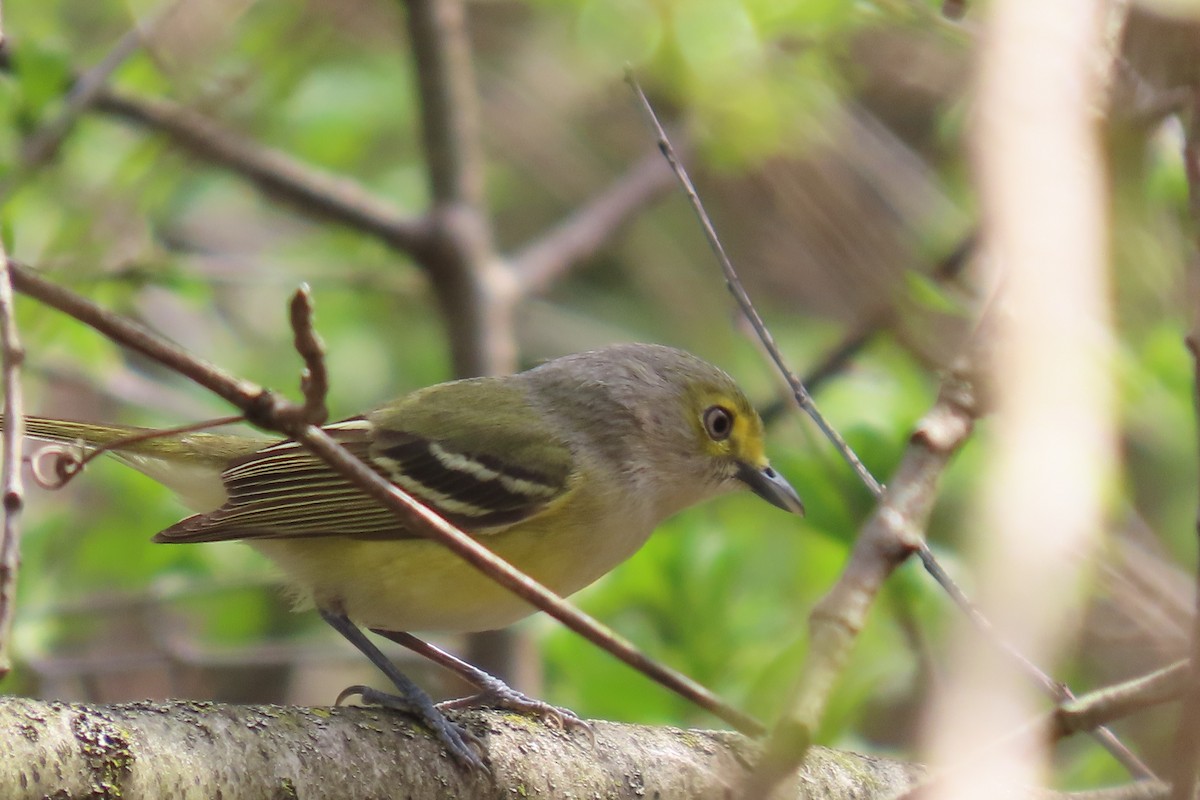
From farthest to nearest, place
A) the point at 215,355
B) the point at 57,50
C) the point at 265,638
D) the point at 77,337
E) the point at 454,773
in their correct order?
the point at 265,638, the point at 215,355, the point at 77,337, the point at 57,50, the point at 454,773

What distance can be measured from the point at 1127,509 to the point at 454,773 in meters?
2.21

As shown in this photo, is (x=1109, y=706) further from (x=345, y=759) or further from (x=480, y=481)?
(x=480, y=481)

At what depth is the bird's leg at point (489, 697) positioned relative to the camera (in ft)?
9.80

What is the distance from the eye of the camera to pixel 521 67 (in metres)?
8.33

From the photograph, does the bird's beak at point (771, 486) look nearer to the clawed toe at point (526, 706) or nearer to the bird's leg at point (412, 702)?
the clawed toe at point (526, 706)

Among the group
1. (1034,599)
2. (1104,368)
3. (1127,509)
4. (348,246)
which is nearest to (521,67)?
(348,246)

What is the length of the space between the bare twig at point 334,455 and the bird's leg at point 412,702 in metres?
1.00

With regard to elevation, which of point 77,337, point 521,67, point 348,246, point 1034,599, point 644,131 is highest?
point 521,67

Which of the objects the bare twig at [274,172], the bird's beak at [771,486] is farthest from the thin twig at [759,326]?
the bare twig at [274,172]

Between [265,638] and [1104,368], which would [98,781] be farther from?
[265,638]

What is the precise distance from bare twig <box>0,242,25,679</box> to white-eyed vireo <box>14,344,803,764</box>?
1312mm

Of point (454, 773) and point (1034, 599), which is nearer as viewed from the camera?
point (1034, 599)

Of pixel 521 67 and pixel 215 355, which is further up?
pixel 521 67

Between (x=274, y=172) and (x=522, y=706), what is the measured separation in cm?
320
